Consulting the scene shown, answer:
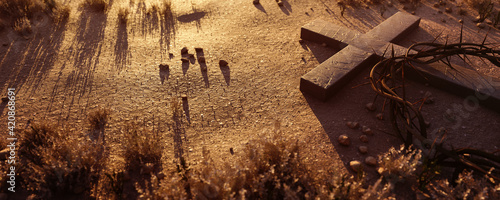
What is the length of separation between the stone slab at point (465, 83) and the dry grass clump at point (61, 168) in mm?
3640

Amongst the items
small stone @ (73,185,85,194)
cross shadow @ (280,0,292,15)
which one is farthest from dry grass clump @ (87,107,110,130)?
cross shadow @ (280,0,292,15)

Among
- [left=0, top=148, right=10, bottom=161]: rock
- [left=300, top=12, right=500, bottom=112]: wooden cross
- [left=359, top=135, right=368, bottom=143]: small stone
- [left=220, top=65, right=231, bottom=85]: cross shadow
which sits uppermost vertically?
[left=0, top=148, right=10, bottom=161]: rock

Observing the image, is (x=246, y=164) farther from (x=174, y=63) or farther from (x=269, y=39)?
(x=269, y=39)

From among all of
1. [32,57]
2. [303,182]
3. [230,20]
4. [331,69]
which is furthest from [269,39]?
[32,57]

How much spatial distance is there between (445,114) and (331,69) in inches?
57.2

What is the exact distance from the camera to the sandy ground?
3.79 m

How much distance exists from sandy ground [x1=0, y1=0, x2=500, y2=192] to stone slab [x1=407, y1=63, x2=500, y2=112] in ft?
0.32

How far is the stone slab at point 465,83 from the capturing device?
155 inches

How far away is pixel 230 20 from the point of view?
6.41 metres

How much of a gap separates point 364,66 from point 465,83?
1238 millimetres

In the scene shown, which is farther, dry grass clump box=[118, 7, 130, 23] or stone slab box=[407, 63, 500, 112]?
dry grass clump box=[118, 7, 130, 23]

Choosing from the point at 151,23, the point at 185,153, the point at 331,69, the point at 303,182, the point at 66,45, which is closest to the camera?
the point at 303,182

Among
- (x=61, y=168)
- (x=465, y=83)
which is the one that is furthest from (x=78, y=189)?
(x=465, y=83)

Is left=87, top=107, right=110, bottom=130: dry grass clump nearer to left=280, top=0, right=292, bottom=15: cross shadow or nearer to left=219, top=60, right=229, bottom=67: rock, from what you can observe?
left=219, top=60, right=229, bottom=67: rock
